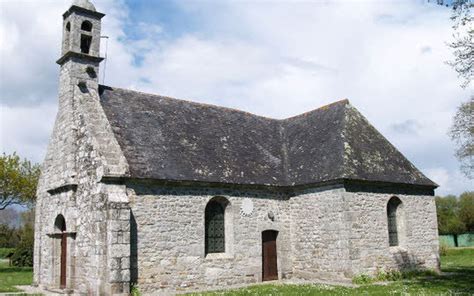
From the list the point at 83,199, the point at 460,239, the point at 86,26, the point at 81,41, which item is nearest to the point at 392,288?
the point at 83,199

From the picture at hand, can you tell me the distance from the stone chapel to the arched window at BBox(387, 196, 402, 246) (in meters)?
0.05

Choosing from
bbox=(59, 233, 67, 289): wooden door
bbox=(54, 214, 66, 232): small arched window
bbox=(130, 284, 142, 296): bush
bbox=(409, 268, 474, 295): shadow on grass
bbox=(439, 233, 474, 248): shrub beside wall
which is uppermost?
bbox=(54, 214, 66, 232): small arched window

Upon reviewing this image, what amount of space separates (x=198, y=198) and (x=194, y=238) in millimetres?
1388

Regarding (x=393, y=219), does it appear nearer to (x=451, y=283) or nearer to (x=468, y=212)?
(x=451, y=283)

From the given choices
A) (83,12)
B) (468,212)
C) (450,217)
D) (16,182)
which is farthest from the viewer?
(450,217)

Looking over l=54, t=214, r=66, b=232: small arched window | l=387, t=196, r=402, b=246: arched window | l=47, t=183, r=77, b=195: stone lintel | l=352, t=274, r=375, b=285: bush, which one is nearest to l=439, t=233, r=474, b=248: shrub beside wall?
l=387, t=196, r=402, b=246: arched window

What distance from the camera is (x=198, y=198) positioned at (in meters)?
15.6

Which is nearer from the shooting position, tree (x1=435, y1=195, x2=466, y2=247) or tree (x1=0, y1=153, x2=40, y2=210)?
tree (x1=0, y1=153, x2=40, y2=210)

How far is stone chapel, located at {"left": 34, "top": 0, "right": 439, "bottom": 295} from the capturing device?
1410 cm

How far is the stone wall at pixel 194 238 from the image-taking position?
14.2 meters

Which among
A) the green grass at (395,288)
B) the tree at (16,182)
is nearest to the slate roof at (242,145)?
the green grass at (395,288)

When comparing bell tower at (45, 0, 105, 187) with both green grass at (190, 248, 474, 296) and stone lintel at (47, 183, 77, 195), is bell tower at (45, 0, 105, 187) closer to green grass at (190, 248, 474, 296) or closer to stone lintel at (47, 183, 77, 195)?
stone lintel at (47, 183, 77, 195)

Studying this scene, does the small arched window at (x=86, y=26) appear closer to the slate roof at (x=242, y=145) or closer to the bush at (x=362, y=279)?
the slate roof at (x=242, y=145)

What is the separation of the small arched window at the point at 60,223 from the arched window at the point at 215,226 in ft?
17.4
